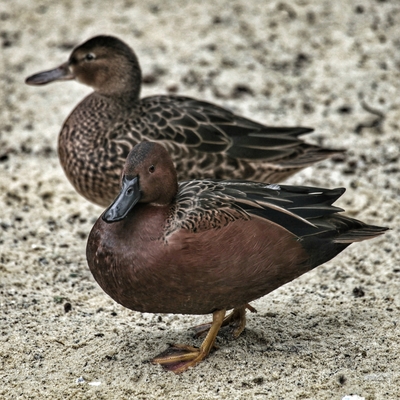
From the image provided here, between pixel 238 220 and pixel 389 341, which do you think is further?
pixel 389 341

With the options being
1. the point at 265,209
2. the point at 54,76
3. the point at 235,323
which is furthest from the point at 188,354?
the point at 54,76

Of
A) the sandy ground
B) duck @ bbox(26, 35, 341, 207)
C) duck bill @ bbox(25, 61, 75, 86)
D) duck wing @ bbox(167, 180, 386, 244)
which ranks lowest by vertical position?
the sandy ground

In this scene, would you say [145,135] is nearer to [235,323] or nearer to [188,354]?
[235,323]

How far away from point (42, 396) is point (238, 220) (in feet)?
3.94

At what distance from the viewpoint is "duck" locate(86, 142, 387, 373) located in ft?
11.8

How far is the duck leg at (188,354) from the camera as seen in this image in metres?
3.81

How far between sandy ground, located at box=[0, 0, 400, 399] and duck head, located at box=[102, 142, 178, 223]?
2.64ft

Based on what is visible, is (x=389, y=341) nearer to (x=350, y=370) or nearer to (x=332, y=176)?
(x=350, y=370)

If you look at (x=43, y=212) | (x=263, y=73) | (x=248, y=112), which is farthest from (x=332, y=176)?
(x=43, y=212)

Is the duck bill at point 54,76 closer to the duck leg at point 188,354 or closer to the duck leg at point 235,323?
the duck leg at point 235,323

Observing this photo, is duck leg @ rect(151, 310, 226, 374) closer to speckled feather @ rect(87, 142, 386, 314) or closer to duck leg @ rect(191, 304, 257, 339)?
speckled feather @ rect(87, 142, 386, 314)

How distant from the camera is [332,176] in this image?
5.98 m

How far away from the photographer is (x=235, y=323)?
13.6ft

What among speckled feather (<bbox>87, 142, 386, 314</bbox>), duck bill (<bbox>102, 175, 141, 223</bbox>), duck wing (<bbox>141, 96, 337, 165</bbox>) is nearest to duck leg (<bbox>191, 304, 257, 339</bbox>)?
speckled feather (<bbox>87, 142, 386, 314</bbox>)
